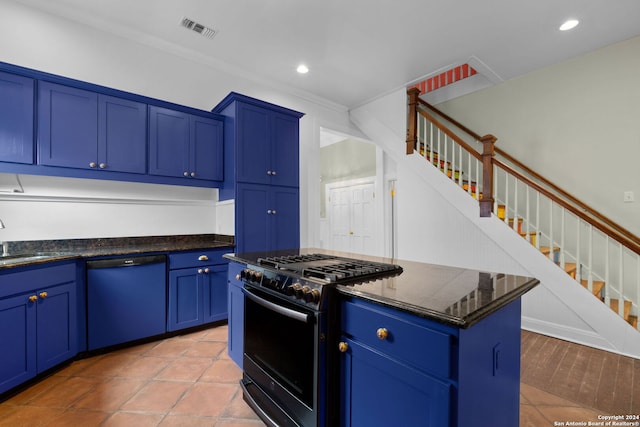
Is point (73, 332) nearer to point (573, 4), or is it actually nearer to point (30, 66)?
point (30, 66)

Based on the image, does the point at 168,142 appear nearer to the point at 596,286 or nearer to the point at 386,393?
the point at 386,393

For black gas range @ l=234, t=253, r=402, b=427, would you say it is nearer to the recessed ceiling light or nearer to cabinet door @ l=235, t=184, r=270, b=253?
cabinet door @ l=235, t=184, r=270, b=253

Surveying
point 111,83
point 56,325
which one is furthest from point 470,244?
point 111,83

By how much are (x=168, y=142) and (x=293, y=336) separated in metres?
2.57

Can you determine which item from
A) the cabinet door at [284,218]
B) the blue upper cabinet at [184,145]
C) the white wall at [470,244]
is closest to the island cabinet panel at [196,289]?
the cabinet door at [284,218]

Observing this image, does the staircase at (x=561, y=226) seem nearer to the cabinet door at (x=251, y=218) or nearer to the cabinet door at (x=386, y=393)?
the cabinet door at (x=251, y=218)

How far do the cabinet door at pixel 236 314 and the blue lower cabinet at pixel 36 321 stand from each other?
1293mm

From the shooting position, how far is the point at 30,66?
2.60 m

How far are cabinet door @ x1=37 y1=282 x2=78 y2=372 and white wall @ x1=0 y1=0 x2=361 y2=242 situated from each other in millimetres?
798

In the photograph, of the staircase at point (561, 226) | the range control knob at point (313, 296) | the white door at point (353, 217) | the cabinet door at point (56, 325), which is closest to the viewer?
the range control knob at point (313, 296)

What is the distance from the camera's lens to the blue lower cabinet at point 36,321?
1.88m

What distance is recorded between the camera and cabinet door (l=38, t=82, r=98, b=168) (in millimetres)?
2418

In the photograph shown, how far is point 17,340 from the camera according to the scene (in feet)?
6.33

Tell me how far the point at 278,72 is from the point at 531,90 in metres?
3.45
